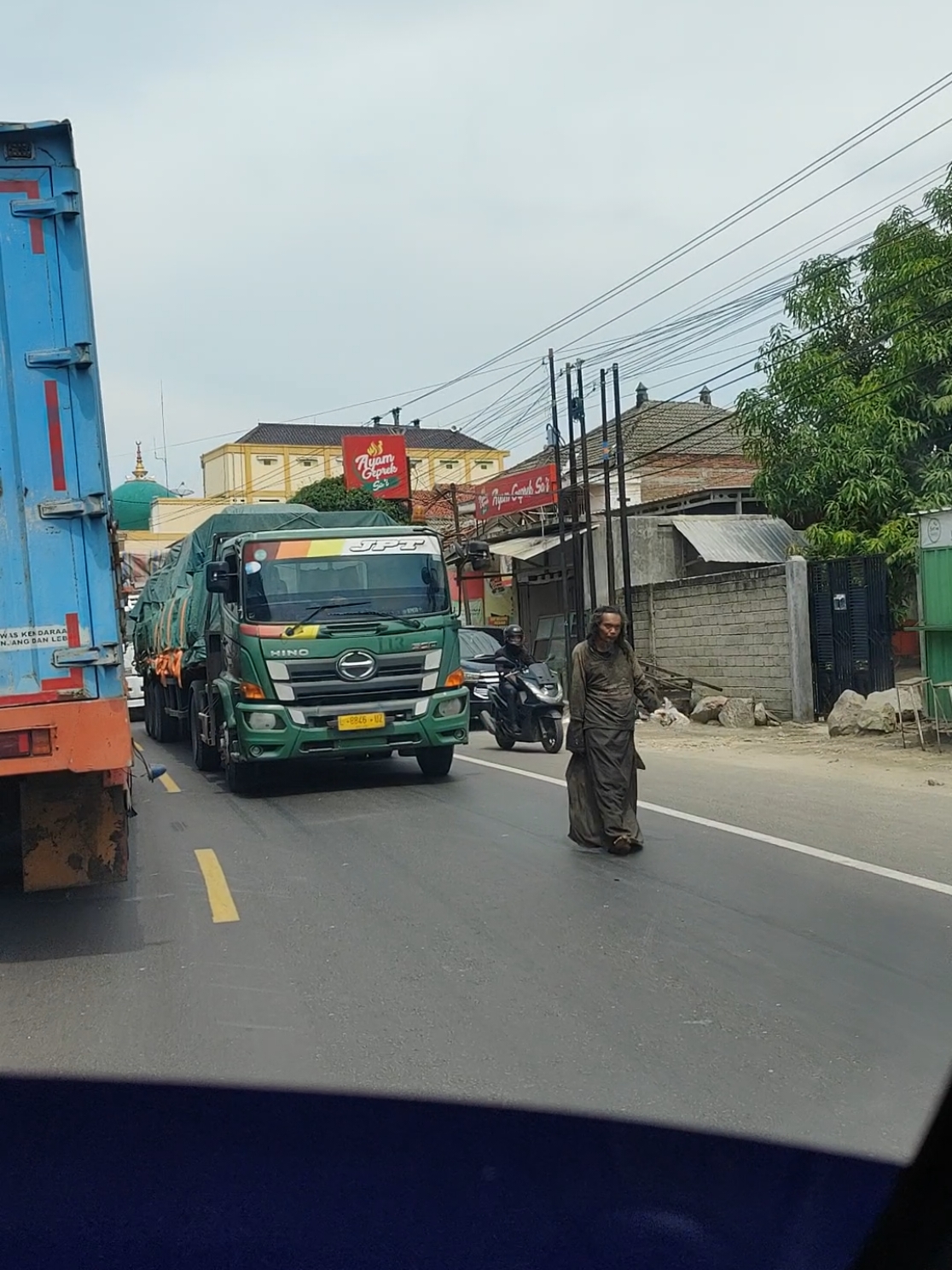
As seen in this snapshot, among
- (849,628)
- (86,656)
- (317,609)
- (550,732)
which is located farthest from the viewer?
(849,628)

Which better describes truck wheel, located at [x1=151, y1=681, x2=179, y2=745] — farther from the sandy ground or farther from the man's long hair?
the man's long hair

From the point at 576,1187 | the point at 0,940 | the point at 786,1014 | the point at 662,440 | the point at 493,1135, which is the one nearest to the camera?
→ the point at 576,1187

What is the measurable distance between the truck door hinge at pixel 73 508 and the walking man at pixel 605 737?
12.1 feet

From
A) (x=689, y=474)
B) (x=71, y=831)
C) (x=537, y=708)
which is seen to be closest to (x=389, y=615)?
(x=537, y=708)

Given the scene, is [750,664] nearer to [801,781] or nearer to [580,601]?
[580,601]

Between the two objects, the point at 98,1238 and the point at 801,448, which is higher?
the point at 801,448

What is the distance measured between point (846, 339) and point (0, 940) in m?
20.2

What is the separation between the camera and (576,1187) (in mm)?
3814

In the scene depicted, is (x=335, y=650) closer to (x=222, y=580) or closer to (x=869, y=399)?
(x=222, y=580)

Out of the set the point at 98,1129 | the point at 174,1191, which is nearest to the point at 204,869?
the point at 98,1129

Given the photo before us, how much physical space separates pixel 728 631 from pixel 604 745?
42.3ft

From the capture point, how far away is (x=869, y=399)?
73.6 ft

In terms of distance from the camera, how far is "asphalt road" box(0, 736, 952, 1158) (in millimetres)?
4629

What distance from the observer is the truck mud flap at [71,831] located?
6883mm
